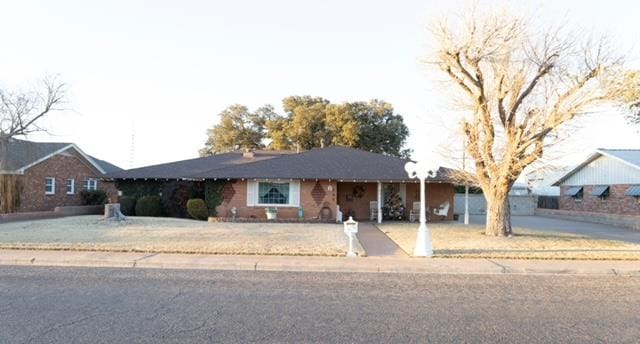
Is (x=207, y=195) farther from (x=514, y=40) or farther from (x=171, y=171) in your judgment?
(x=514, y=40)

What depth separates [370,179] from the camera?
22703mm

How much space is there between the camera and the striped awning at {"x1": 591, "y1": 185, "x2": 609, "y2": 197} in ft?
101

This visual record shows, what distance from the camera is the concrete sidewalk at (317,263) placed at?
10.6 meters

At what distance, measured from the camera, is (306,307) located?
6855 millimetres

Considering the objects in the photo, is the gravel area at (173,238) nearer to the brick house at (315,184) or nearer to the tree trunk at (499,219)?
the brick house at (315,184)

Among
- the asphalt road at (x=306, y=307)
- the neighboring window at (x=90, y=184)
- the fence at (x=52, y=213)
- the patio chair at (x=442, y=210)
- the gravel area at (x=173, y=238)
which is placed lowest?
the asphalt road at (x=306, y=307)

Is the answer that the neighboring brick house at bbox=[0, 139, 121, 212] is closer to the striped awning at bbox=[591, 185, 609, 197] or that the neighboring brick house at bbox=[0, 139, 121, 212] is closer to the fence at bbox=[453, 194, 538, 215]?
the fence at bbox=[453, 194, 538, 215]

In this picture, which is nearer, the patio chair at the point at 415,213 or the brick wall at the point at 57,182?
the patio chair at the point at 415,213

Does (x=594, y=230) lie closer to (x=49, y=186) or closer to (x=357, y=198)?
(x=357, y=198)

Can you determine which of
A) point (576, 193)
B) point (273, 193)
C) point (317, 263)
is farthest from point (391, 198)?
point (576, 193)

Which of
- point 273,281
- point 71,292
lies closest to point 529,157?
point 273,281

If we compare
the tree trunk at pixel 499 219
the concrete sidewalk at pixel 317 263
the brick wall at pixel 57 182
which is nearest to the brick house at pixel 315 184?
the tree trunk at pixel 499 219

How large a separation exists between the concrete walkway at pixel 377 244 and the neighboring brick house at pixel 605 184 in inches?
745

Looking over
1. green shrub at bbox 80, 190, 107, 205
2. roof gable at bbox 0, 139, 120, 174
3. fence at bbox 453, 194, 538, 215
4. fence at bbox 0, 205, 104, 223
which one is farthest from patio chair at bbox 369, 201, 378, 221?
roof gable at bbox 0, 139, 120, 174
